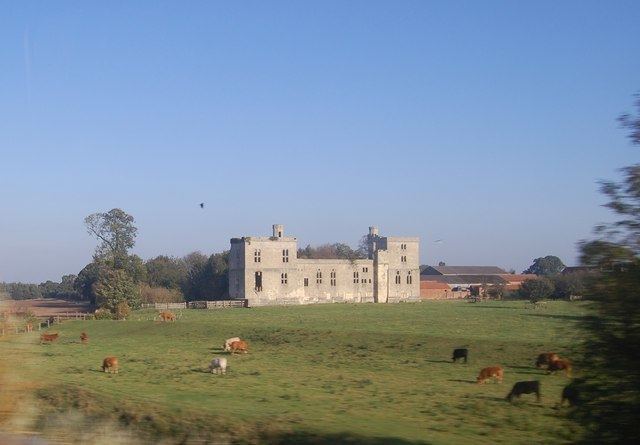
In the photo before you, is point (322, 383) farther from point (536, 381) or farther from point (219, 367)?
point (536, 381)

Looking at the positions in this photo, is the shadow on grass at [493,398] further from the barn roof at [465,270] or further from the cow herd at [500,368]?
the barn roof at [465,270]

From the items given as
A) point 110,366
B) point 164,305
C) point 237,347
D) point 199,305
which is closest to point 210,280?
point 199,305

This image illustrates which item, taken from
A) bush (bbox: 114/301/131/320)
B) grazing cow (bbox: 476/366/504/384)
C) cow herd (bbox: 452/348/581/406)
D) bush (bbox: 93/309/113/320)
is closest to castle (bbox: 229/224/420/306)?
bush (bbox: 114/301/131/320)

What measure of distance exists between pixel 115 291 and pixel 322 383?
45.0 m

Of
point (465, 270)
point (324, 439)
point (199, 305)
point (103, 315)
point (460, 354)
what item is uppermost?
point (465, 270)

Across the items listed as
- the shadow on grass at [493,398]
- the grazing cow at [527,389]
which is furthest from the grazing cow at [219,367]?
the grazing cow at [527,389]

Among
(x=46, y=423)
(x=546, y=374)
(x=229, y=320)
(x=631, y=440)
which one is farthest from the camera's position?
(x=229, y=320)

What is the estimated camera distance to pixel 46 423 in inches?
453

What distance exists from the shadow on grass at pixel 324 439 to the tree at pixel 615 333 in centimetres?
517

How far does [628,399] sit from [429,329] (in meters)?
32.3

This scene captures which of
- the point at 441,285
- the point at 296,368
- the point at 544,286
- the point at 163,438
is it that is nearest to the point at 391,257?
the point at 441,285

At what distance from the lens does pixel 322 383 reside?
25.8 m

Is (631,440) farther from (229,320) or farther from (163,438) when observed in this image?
(229,320)

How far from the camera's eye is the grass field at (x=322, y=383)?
658 inches
